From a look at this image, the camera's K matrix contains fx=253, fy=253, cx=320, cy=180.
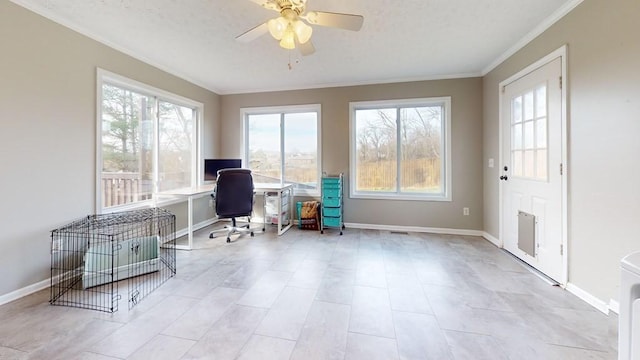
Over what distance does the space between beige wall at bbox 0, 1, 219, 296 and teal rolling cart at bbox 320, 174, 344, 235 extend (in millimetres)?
2931

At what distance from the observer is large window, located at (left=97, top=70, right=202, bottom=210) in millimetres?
2930

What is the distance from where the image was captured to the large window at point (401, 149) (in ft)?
13.8

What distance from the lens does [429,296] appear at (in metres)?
2.22

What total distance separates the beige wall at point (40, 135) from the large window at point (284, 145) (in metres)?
2.47

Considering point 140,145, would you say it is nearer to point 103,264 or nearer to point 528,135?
point 103,264

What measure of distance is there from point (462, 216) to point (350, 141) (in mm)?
2201

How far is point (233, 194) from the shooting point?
3.79 metres

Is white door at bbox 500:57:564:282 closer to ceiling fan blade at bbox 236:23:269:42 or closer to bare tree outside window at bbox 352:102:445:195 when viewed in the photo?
bare tree outside window at bbox 352:102:445:195

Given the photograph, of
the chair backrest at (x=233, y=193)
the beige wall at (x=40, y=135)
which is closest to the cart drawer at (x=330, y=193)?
the chair backrest at (x=233, y=193)

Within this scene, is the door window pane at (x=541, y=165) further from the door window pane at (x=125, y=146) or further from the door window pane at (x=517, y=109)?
the door window pane at (x=125, y=146)

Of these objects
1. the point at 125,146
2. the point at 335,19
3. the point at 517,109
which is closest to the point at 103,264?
the point at 125,146

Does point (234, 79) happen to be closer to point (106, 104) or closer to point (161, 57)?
point (161, 57)

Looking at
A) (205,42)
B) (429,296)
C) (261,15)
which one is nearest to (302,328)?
(429,296)

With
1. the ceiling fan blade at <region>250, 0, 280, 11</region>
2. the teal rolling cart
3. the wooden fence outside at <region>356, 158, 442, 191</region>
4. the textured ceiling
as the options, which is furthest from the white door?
the ceiling fan blade at <region>250, 0, 280, 11</region>
